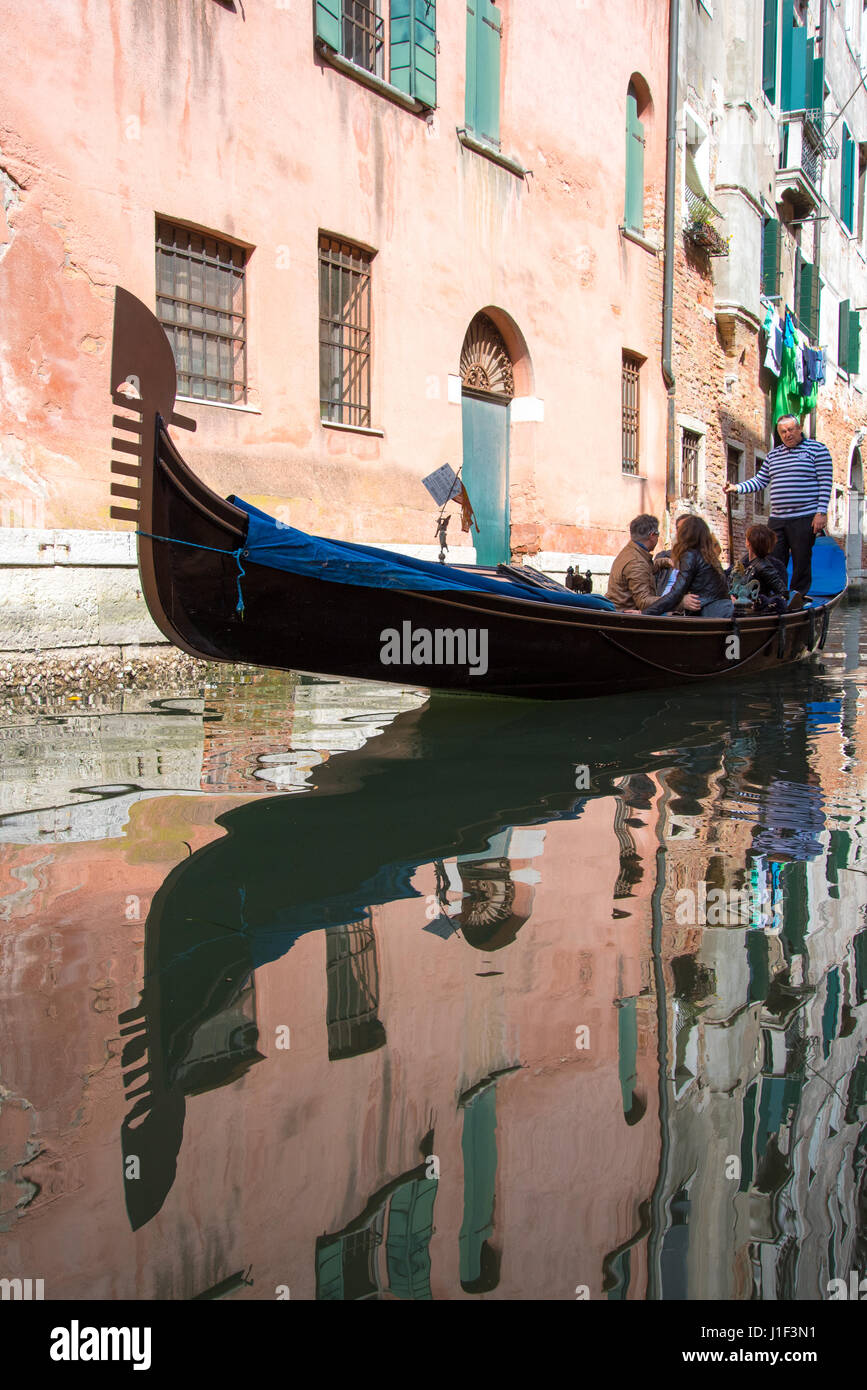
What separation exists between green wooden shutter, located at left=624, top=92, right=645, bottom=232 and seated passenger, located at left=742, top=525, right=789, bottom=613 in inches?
242

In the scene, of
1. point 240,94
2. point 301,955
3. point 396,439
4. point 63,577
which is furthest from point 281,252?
point 301,955

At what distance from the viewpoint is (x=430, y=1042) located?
2.17 metres

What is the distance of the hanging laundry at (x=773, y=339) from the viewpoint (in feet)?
59.6

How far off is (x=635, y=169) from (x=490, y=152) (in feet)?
13.3

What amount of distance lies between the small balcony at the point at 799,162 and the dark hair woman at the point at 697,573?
45.2ft

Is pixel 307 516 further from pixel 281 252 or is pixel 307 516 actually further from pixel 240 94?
pixel 240 94

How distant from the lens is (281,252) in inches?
334

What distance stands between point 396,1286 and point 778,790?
11.1ft

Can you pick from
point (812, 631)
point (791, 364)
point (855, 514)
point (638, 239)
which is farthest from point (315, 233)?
point (855, 514)

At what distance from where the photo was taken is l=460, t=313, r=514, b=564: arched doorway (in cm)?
1097

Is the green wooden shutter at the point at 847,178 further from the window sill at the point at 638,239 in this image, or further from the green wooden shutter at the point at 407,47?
the green wooden shutter at the point at 407,47

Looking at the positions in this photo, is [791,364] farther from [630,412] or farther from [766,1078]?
[766,1078]

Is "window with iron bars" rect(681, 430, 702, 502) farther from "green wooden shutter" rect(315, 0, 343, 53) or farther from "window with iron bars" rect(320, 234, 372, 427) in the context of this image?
"green wooden shutter" rect(315, 0, 343, 53)

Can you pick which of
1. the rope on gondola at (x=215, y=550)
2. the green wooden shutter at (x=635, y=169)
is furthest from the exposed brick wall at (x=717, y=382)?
the rope on gondola at (x=215, y=550)
